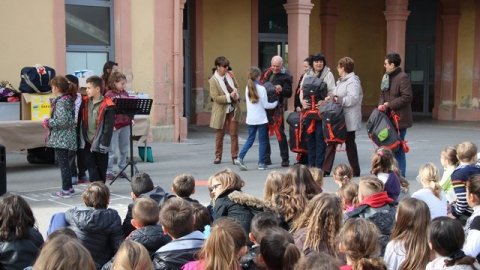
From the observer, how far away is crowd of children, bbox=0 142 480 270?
153 inches

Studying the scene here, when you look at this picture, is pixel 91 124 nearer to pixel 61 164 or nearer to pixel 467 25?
pixel 61 164

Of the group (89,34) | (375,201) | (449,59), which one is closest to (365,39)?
(449,59)

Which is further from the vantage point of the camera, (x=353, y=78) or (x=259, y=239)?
(x=353, y=78)

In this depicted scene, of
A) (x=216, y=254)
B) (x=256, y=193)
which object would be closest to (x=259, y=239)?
(x=216, y=254)

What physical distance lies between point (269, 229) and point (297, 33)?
13.5 meters

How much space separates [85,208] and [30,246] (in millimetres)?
943

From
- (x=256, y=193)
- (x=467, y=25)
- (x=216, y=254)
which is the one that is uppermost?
(x=467, y=25)

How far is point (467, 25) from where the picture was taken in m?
21.6

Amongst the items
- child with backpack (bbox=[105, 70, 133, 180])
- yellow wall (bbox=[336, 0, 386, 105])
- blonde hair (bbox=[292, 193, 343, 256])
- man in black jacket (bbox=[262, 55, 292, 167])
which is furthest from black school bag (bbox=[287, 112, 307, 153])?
yellow wall (bbox=[336, 0, 386, 105])

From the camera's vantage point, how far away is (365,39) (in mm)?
23203

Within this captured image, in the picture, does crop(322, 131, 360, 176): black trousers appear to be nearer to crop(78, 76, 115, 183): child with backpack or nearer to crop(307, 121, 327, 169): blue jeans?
crop(307, 121, 327, 169): blue jeans

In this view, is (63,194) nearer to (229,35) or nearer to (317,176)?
(317,176)

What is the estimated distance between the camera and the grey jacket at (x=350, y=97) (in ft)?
34.7

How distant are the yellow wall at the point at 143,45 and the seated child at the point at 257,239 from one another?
10416 mm
